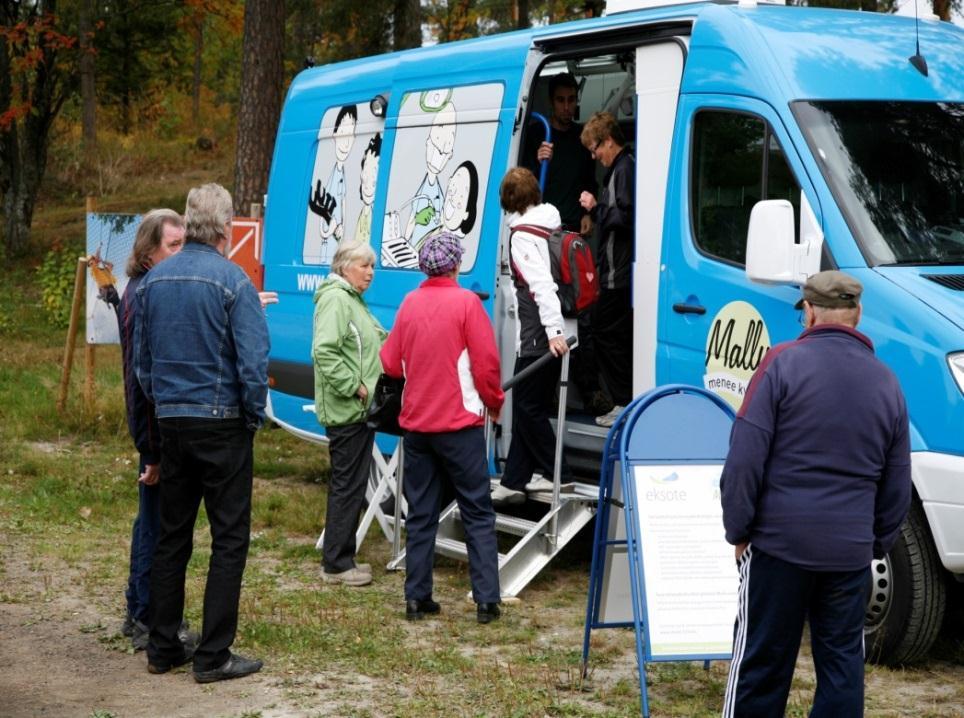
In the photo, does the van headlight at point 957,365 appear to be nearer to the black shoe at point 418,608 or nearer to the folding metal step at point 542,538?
the folding metal step at point 542,538

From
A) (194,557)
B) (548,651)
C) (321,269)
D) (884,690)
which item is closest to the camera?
(884,690)

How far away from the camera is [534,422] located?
762 centimetres

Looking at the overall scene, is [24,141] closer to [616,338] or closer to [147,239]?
[616,338]

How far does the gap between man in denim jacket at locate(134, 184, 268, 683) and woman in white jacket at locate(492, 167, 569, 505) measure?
1.98 metres

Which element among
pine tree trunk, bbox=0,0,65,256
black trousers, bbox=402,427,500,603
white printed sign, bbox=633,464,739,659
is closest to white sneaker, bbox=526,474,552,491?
black trousers, bbox=402,427,500,603

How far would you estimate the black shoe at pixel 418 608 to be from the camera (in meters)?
6.95

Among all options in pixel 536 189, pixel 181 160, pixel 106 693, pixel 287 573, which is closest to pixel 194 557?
pixel 287 573

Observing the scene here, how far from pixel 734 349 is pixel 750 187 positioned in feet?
2.55

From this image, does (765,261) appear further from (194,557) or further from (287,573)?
(194,557)

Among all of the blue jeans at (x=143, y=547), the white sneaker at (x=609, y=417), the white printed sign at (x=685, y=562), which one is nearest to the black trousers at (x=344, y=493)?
the white sneaker at (x=609, y=417)

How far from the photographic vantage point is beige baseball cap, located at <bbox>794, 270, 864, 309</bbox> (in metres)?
4.31

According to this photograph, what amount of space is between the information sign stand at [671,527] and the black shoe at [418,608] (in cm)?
132

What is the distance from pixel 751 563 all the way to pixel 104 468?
7.33 metres

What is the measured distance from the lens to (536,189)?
755 cm
